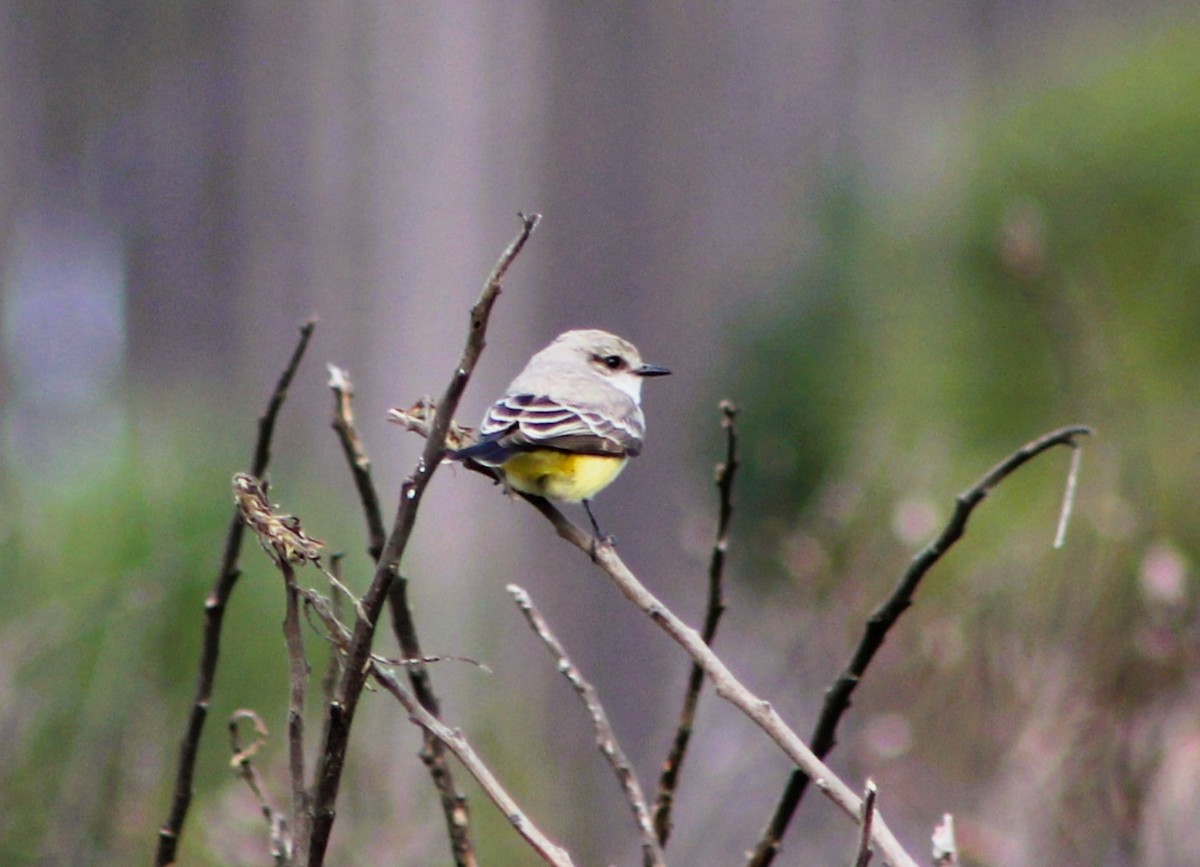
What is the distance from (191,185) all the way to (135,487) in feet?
6.37

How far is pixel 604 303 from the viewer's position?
5215 millimetres

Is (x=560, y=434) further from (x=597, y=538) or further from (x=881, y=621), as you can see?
(x=881, y=621)

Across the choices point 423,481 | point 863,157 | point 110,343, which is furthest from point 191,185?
Result: point 423,481

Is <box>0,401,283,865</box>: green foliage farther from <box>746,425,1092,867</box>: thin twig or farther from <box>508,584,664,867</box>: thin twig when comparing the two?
<box>746,425,1092,867</box>: thin twig

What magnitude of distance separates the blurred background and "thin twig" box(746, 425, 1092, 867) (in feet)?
5.88

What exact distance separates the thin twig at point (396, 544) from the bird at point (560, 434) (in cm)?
85

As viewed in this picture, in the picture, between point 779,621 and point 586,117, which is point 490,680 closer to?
point 779,621

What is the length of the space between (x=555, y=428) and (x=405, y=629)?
1019mm

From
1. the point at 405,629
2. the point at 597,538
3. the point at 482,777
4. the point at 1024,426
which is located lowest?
the point at 482,777

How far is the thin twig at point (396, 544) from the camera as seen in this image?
1074mm

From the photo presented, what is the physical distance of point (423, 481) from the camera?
3.67 feet

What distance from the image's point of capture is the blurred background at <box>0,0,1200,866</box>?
11.6 feet

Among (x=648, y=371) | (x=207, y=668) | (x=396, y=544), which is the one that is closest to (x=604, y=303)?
(x=648, y=371)

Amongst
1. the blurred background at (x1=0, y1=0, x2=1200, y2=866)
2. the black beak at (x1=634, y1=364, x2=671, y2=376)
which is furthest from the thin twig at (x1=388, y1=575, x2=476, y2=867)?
the blurred background at (x1=0, y1=0, x2=1200, y2=866)
